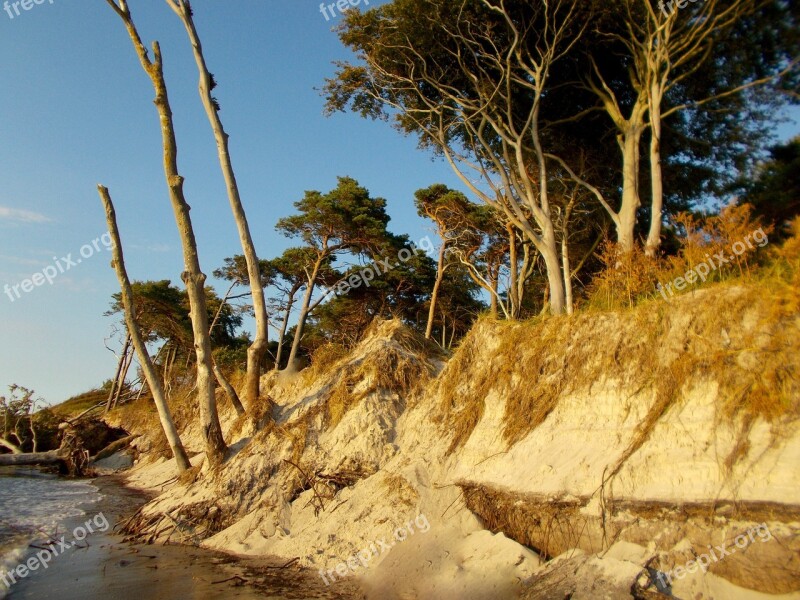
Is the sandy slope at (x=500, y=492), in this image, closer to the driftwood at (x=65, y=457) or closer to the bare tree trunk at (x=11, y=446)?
the driftwood at (x=65, y=457)

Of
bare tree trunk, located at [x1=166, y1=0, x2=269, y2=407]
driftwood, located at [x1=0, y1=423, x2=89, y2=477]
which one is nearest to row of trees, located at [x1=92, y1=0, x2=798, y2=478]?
bare tree trunk, located at [x1=166, y1=0, x2=269, y2=407]

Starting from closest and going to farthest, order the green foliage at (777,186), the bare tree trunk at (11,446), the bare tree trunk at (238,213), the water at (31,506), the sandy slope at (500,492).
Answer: the sandy slope at (500,492) < the water at (31,506) < the green foliage at (777,186) < the bare tree trunk at (238,213) < the bare tree trunk at (11,446)

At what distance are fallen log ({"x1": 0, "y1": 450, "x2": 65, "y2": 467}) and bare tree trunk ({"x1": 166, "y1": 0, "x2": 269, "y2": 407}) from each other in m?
12.1

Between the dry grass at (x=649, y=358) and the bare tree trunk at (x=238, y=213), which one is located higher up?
the bare tree trunk at (x=238, y=213)

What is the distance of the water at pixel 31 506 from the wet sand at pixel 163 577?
0.58m

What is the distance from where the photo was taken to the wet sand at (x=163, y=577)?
6234 millimetres

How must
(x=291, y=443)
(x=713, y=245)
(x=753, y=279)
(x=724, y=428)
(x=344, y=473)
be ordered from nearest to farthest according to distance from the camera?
1. (x=724, y=428)
2. (x=753, y=279)
3. (x=713, y=245)
4. (x=344, y=473)
5. (x=291, y=443)

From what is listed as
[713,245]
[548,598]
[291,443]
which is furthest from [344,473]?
[713,245]

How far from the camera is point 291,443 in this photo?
1020cm

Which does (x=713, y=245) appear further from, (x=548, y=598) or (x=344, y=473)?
(x=344, y=473)

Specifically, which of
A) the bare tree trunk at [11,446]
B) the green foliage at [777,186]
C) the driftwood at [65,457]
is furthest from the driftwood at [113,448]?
the green foliage at [777,186]

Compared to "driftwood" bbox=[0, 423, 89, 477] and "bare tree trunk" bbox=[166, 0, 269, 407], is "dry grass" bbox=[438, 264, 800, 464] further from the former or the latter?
"driftwood" bbox=[0, 423, 89, 477]

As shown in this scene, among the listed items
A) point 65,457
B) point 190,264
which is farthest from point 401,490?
point 65,457

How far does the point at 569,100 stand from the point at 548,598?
1205 centimetres
